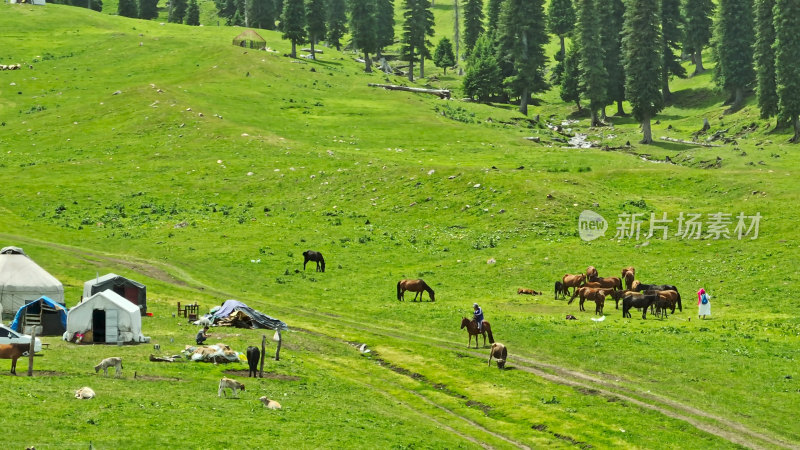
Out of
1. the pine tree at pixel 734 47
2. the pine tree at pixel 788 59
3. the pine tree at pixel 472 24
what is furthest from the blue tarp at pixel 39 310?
the pine tree at pixel 472 24

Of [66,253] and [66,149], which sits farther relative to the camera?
[66,149]

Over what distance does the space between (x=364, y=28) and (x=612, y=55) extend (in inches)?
1673

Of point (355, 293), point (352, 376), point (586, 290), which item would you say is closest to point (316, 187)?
point (355, 293)

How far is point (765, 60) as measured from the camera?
12212 centimetres

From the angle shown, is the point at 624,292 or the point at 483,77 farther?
the point at 483,77

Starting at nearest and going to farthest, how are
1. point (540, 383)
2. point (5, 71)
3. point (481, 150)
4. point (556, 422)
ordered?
point (556, 422), point (540, 383), point (481, 150), point (5, 71)

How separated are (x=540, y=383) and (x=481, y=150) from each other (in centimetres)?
6620

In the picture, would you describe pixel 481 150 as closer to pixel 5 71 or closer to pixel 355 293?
pixel 355 293

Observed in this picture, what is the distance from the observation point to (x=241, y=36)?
6284 inches

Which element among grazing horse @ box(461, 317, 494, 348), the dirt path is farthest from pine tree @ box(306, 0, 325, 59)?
grazing horse @ box(461, 317, 494, 348)

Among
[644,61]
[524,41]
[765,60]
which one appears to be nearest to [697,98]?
[765,60]

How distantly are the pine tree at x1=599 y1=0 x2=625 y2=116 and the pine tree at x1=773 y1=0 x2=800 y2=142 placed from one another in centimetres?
3281

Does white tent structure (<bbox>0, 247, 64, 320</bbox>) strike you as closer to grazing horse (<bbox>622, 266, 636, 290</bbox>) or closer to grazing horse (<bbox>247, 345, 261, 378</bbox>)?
grazing horse (<bbox>247, 345, 261, 378</bbox>)

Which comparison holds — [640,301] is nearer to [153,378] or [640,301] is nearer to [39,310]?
[153,378]
